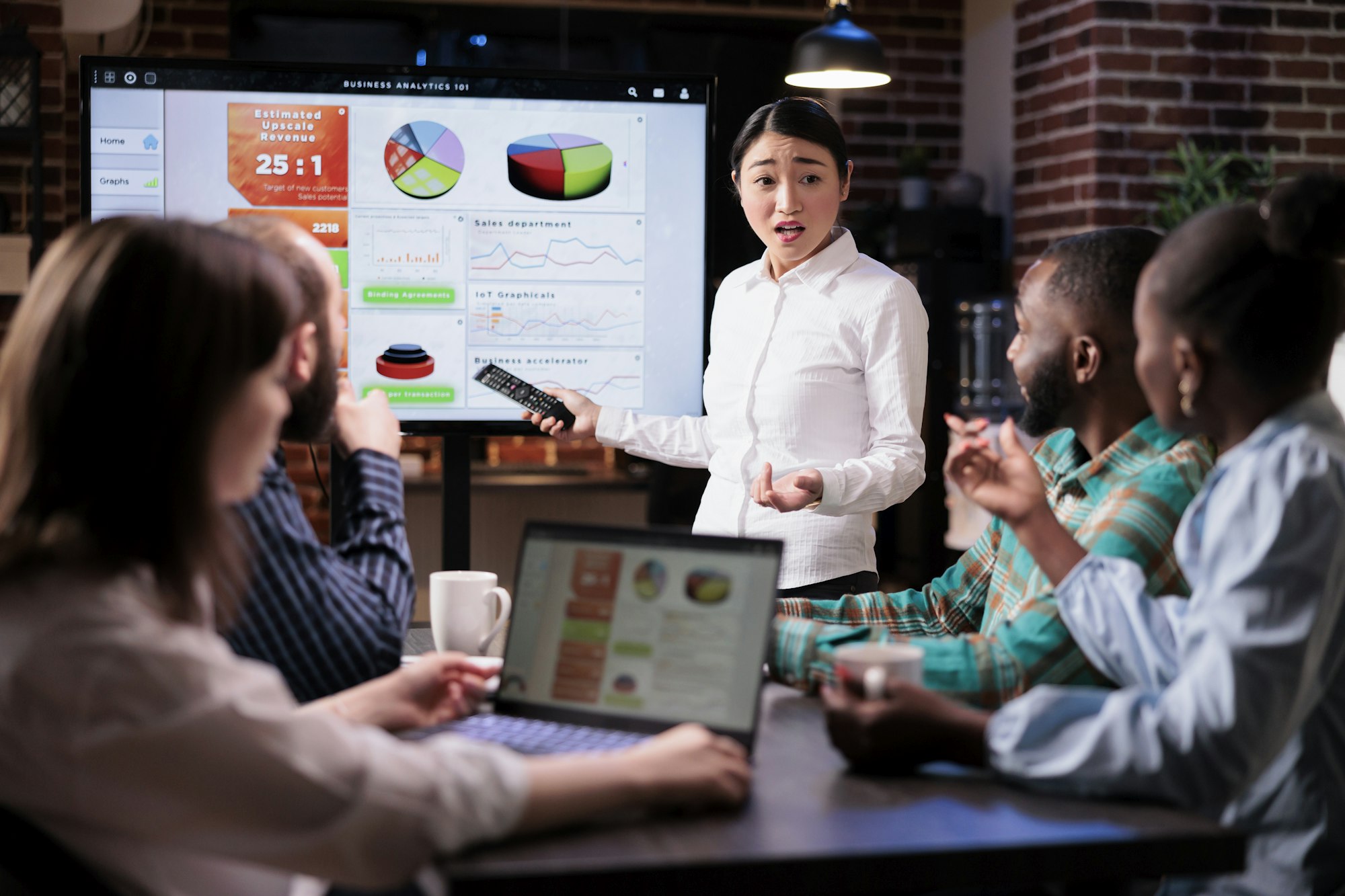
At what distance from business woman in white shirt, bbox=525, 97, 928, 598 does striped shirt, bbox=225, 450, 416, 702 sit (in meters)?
Answer: 0.74

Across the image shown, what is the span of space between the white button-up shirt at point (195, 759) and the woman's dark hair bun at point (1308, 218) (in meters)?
0.70

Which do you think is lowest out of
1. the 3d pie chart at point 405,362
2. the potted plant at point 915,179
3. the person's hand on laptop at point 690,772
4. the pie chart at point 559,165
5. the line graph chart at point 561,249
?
the person's hand on laptop at point 690,772

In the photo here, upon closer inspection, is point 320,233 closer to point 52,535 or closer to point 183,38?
→ point 52,535

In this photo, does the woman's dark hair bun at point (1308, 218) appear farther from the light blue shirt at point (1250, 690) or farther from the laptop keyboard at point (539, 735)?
the laptop keyboard at point (539, 735)

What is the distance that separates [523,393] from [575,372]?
110mm

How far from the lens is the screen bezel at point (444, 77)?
2.01 metres

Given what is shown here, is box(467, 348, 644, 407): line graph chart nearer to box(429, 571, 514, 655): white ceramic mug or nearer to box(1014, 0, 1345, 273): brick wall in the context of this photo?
box(429, 571, 514, 655): white ceramic mug

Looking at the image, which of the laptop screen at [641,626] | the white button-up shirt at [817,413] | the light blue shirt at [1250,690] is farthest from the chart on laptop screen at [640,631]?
the white button-up shirt at [817,413]

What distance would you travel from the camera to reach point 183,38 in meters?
4.78

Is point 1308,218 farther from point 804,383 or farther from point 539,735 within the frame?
point 804,383

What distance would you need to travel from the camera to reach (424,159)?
208 cm

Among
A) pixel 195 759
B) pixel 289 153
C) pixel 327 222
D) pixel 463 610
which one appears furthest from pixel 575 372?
pixel 195 759

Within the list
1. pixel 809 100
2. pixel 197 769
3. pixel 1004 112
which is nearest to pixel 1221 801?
pixel 197 769

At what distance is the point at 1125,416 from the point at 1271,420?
0.33m
